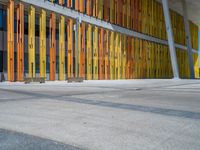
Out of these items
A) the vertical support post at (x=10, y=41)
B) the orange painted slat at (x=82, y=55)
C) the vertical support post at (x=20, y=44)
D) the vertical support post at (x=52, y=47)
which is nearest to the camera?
the vertical support post at (x=10, y=41)

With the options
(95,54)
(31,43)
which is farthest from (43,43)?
(95,54)

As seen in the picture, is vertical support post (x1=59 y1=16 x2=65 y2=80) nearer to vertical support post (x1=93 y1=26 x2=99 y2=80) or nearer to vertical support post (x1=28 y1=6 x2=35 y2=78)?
vertical support post (x1=28 y1=6 x2=35 y2=78)

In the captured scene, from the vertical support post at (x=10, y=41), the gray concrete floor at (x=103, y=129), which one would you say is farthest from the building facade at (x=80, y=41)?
the gray concrete floor at (x=103, y=129)

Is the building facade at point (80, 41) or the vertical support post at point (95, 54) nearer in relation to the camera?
the building facade at point (80, 41)

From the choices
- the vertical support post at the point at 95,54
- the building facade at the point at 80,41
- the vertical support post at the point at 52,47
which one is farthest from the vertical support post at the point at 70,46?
the vertical support post at the point at 95,54

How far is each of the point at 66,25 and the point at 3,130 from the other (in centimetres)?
3141

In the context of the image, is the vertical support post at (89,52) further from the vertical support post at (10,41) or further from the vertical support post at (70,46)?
the vertical support post at (10,41)

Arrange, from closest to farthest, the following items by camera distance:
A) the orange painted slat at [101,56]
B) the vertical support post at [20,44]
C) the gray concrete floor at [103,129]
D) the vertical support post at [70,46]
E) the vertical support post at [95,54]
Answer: the gray concrete floor at [103,129], the vertical support post at [20,44], the vertical support post at [70,46], the vertical support post at [95,54], the orange painted slat at [101,56]

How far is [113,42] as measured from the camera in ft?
145

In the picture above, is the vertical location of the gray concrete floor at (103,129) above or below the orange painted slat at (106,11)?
below

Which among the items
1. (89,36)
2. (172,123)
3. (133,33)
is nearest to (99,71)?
(89,36)

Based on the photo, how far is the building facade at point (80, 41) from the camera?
29969mm

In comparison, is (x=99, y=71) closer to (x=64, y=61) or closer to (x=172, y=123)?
(x=64, y=61)

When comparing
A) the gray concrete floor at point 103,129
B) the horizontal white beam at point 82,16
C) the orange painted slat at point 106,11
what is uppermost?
the orange painted slat at point 106,11
